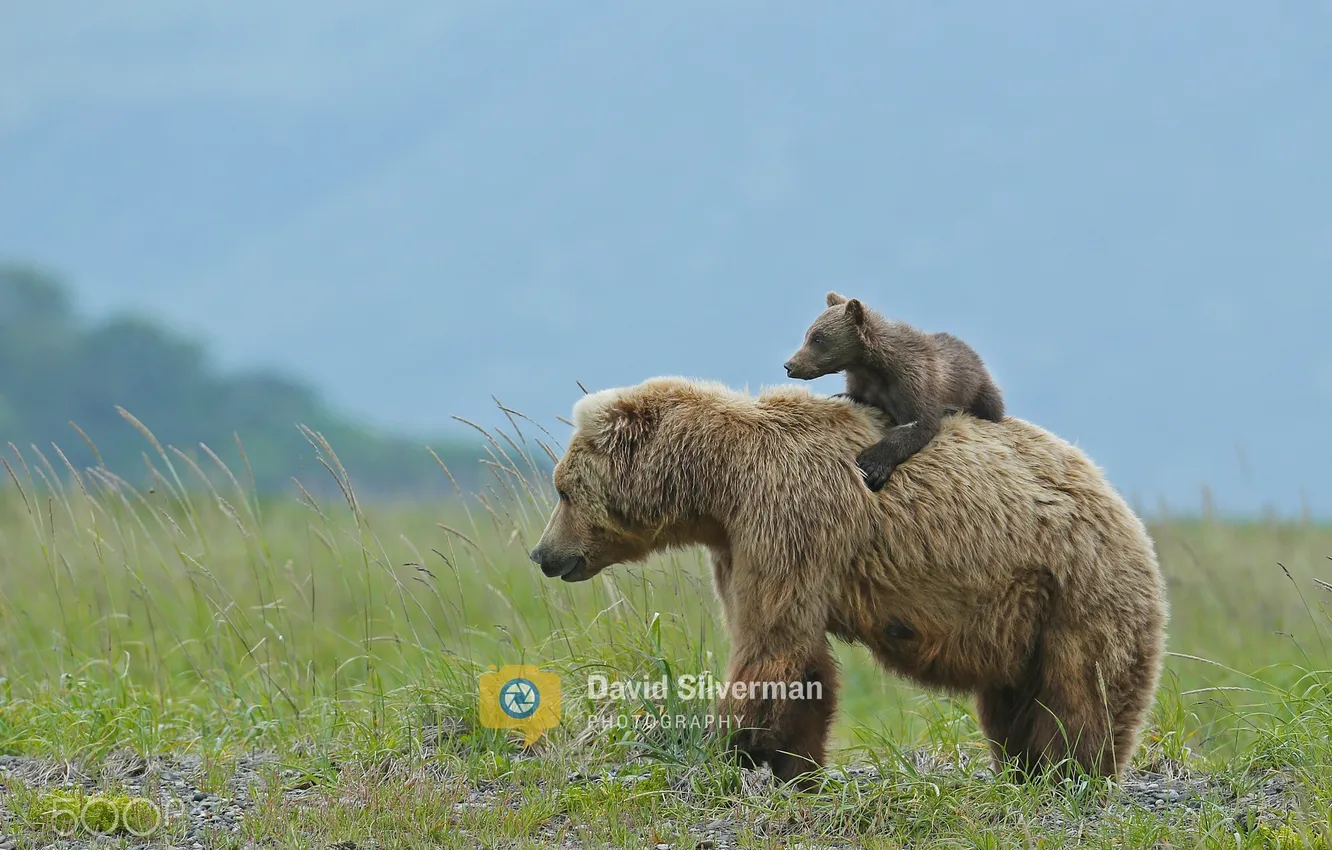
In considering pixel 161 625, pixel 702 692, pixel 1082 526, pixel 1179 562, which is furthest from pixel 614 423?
pixel 1179 562

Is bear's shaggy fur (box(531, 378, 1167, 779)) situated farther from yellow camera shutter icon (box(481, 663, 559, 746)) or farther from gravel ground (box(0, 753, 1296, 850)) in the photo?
yellow camera shutter icon (box(481, 663, 559, 746))

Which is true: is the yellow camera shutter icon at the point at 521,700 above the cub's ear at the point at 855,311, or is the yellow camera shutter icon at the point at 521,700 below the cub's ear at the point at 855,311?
below

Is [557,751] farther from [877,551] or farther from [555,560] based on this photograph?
[877,551]

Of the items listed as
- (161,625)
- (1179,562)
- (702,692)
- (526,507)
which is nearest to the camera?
(702,692)

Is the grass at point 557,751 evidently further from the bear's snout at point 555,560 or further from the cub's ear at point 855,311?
the cub's ear at point 855,311

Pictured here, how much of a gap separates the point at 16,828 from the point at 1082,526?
3994mm

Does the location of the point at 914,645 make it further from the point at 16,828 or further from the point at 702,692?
the point at 16,828

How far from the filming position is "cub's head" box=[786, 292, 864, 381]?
17.1ft

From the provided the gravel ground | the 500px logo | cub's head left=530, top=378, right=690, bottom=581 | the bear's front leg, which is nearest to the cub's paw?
the bear's front leg

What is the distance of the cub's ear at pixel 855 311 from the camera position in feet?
17.0

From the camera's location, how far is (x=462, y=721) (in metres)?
5.83

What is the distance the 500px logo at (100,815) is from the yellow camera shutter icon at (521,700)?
124cm

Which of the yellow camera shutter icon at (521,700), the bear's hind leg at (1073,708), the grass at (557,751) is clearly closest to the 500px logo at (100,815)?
the grass at (557,751)

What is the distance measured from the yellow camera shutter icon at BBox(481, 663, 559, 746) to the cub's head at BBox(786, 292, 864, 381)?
5.66 feet
